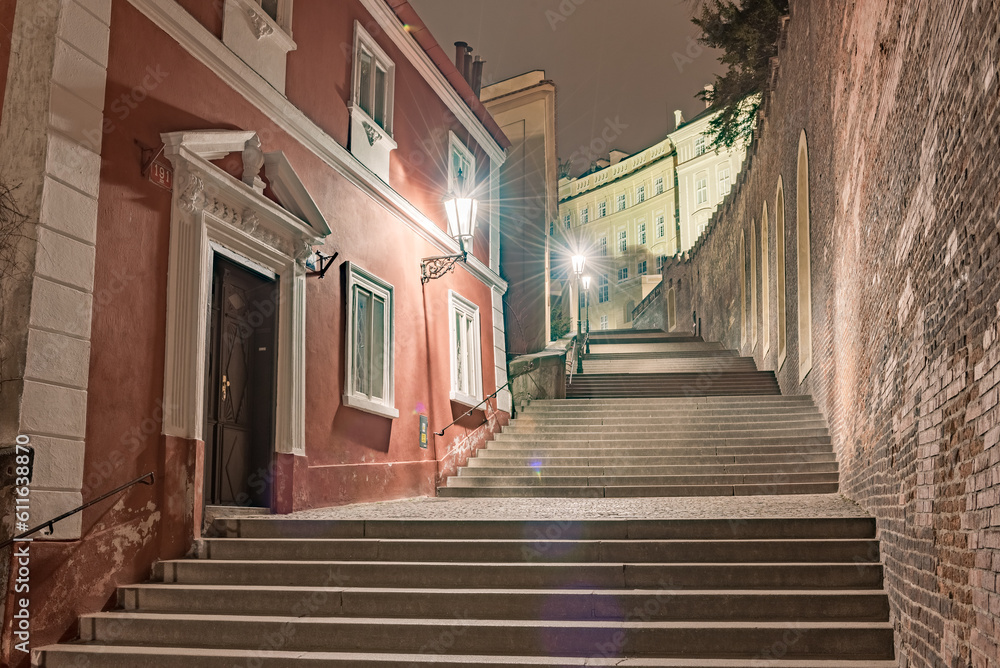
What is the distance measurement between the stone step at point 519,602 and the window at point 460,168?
8663mm

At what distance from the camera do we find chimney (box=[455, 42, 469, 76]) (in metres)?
16.2

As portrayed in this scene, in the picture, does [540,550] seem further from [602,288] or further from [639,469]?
[602,288]

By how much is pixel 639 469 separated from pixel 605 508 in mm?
2948

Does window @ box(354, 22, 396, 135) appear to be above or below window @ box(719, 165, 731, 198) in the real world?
below

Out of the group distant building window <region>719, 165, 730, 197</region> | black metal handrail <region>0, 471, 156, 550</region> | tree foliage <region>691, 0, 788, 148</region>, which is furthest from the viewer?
distant building window <region>719, 165, 730, 197</region>

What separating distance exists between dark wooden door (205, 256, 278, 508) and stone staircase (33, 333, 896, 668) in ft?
2.76

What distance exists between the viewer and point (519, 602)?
611 cm

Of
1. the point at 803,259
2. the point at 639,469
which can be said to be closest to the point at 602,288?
the point at 803,259

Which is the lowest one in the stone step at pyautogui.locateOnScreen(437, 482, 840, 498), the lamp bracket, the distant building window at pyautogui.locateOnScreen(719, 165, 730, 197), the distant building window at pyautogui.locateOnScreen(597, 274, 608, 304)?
the stone step at pyautogui.locateOnScreen(437, 482, 840, 498)

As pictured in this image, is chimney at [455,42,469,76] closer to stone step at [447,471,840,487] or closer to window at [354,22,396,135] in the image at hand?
window at [354,22,396,135]

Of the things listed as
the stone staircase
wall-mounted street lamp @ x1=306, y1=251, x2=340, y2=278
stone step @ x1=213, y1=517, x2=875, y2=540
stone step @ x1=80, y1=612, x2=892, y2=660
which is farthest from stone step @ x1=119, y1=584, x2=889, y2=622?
wall-mounted street lamp @ x1=306, y1=251, x2=340, y2=278

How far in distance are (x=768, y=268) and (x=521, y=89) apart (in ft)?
27.0

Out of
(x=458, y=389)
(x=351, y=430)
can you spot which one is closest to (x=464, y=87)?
(x=458, y=389)

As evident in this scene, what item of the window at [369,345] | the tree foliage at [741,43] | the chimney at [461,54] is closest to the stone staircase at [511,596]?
the window at [369,345]
